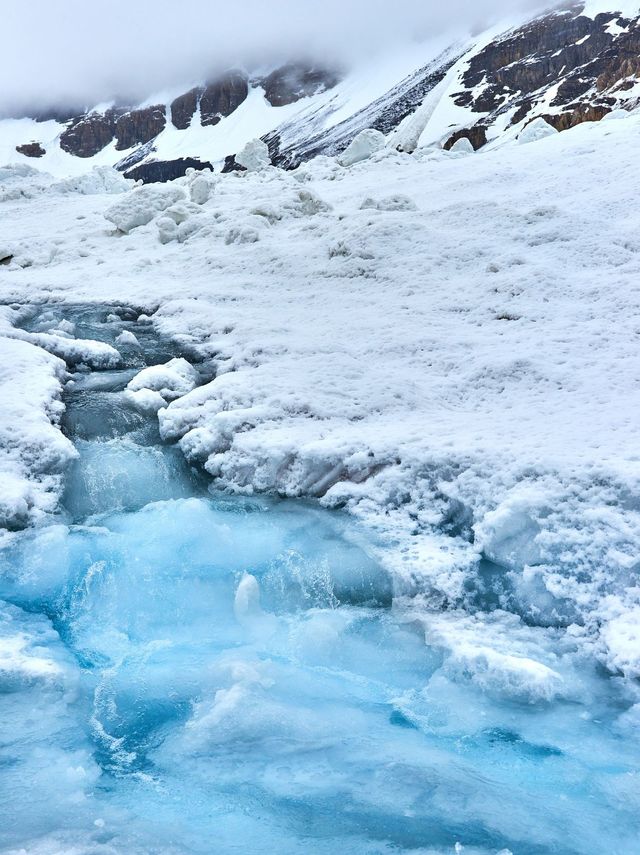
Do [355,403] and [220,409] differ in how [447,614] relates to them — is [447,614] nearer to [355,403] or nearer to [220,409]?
[355,403]

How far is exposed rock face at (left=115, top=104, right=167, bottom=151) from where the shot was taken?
153m

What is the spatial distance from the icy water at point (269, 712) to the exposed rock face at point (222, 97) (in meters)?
162

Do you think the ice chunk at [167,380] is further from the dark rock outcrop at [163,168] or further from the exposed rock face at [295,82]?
the exposed rock face at [295,82]

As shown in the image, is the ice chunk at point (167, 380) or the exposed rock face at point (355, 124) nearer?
the ice chunk at point (167, 380)

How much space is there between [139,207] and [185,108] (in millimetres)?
153874

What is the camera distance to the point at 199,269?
15570 millimetres

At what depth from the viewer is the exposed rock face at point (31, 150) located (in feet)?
504

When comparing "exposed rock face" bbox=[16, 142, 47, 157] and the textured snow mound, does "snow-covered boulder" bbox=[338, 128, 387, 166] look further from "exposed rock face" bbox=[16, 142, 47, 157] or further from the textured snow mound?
"exposed rock face" bbox=[16, 142, 47, 157]

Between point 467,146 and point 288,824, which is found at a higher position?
point 467,146

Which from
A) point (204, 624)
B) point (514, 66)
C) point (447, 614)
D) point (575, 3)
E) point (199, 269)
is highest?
point (575, 3)

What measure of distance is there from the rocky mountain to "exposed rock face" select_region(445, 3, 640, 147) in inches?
8.6

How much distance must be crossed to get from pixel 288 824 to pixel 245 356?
24.8ft

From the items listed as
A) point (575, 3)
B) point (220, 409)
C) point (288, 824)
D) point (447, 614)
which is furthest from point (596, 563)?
point (575, 3)

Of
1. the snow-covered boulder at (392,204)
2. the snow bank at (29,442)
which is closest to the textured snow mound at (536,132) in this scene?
the snow-covered boulder at (392,204)
